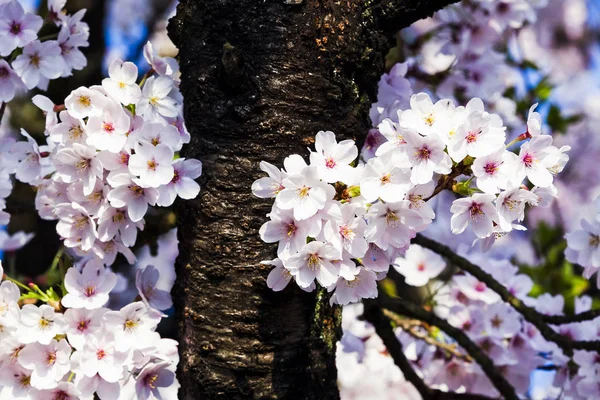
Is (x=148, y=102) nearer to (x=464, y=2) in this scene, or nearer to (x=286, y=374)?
(x=286, y=374)

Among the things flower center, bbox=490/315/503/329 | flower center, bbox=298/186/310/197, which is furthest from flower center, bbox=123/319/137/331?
flower center, bbox=490/315/503/329

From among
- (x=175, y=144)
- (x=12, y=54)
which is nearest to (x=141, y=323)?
(x=175, y=144)

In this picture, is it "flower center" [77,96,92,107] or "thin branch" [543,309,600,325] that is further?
"thin branch" [543,309,600,325]

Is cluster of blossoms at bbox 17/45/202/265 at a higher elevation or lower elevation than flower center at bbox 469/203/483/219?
Result: higher

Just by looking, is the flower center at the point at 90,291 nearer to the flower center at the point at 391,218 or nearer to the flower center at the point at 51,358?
the flower center at the point at 51,358

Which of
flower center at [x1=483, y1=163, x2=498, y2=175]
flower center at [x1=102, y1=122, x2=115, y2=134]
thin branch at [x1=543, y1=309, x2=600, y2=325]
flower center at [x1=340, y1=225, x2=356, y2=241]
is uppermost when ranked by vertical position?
flower center at [x1=102, y1=122, x2=115, y2=134]

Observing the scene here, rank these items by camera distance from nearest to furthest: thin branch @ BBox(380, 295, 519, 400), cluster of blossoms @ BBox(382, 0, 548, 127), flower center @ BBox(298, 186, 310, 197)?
1. flower center @ BBox(298, 186, 310, 197)
2. thin branch @ BBox(380, 295, 519, 400)
3. cluster of blossoms @ BBox(382, 0, 548, 127)

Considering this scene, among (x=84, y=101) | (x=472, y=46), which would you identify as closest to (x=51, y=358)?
(x=84, y=101)

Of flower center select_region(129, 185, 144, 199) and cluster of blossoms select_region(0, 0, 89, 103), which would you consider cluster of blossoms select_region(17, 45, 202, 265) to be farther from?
cluster of blossoms select_region(0, 0, 89, 103)
